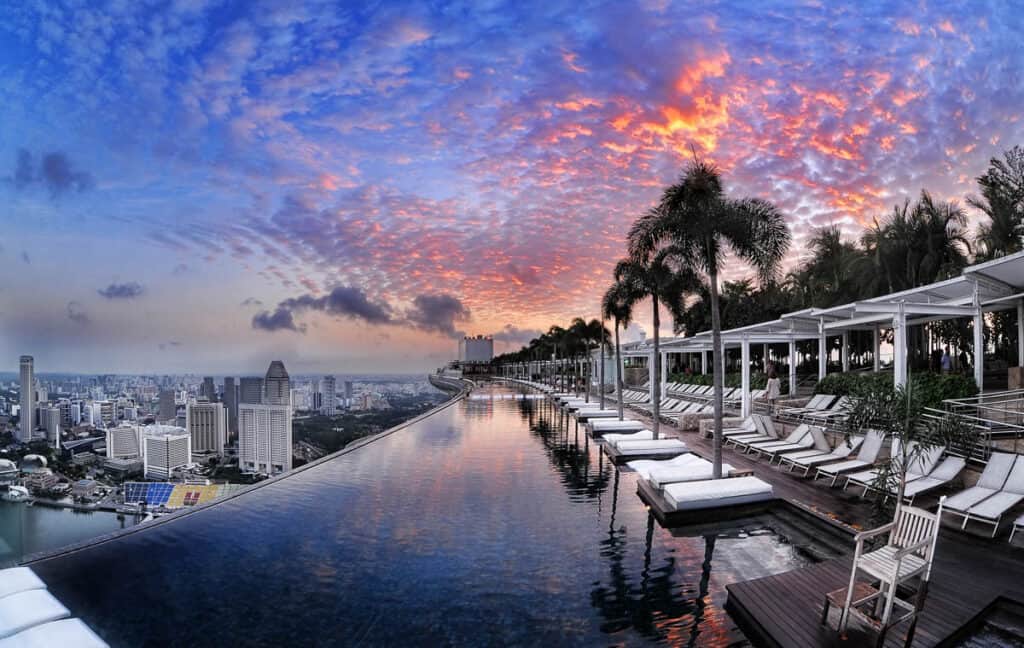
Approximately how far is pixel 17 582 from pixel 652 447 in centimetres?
1124

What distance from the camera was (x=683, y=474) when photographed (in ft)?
28.9

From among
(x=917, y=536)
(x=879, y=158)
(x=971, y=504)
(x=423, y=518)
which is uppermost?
(x=879, y=158)

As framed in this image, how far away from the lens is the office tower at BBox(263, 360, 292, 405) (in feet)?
57.8

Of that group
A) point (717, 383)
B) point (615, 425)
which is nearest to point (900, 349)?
point (717, 383)

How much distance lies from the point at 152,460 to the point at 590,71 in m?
14.7

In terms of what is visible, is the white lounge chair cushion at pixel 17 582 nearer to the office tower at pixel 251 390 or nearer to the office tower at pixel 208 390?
the office tower at pixel 251 390

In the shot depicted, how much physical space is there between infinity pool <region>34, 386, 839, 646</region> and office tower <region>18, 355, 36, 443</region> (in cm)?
536

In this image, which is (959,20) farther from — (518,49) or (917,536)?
(917,536)

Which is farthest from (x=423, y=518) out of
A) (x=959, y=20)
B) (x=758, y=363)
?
(x=758, y=363)

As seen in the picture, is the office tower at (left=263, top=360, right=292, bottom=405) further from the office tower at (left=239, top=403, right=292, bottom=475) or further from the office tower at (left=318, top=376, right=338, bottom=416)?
the office tower at (left=318, top=376, right=338, bottom=416)

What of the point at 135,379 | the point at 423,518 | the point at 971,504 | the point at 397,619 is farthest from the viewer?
the point at 135,379

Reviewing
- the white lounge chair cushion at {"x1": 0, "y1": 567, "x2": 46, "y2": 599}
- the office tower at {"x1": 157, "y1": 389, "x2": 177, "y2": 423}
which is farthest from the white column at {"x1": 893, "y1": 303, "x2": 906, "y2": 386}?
the office tower at {"x1": 157, "y1": 389, "x2": 177, "y2": 423}

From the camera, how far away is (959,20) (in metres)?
11.3

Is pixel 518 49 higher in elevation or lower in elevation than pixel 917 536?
higher
